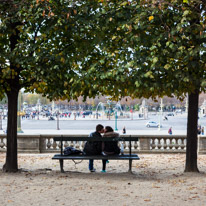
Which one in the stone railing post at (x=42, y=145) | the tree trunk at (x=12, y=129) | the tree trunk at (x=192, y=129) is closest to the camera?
the tree trunk at (x=192, y=129)

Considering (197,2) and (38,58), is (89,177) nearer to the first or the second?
(38,58)

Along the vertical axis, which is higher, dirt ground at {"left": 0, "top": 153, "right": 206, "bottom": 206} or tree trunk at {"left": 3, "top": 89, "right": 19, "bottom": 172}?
tree trunk at {"left": 3, "top": 89, "right": 19, "bottom": 172}

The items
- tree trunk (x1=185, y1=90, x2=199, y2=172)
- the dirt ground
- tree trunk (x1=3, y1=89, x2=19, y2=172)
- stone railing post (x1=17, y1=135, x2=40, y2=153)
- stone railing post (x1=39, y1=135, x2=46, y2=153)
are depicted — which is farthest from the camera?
stone railing post (x1=39, y1=135, x2=46, y2=153)

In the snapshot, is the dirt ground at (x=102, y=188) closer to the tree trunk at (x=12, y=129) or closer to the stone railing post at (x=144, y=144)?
the tree trunk at (x=12, y=129)

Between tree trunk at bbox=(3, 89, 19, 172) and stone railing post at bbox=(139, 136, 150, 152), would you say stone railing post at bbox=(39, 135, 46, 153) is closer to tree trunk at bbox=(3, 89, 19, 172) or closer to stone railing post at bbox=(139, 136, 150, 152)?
stone railing post at bbox=(139, 136, 150, 152)

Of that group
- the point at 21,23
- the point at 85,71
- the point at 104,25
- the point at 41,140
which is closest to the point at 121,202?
the point at 85,71

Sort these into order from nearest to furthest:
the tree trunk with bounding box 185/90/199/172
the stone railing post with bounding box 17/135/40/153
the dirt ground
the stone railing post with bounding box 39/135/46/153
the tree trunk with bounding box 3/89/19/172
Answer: the dirt ground
the tree trunk with bounding box 185/90/199/172
the tree trunk with bounding box 3/89/19/172
the stone railing post with bounding box 17/135/40/153
the stone railing post with bounding box 39/135/46/153

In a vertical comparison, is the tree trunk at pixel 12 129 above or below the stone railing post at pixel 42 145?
above

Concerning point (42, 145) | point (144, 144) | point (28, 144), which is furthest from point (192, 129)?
point (28, 144)

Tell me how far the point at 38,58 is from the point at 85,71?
1.18 meters

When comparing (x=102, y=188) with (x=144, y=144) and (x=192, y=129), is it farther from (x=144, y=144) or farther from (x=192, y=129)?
(x=144, y=144)

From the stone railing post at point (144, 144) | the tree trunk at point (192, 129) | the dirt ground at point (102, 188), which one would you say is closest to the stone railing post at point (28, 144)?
the stone railing post at point (144, 144)

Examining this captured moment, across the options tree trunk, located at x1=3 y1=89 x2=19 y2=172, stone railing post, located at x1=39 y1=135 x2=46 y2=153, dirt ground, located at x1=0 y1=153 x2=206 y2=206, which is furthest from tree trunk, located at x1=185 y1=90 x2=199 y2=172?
stone railing post, located at x1=39 y1=135 x2=46 y2=153

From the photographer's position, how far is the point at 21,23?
10.6 m
